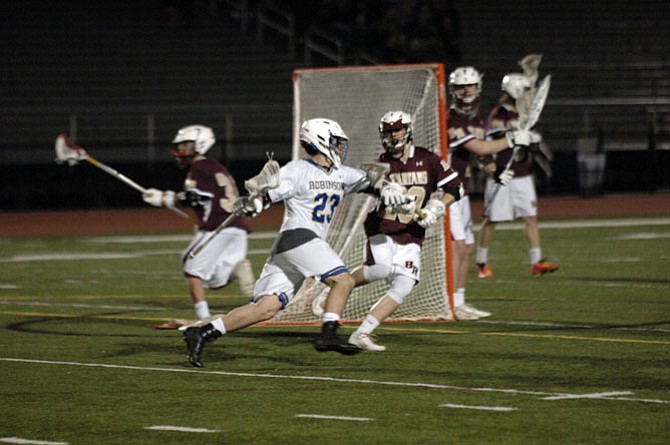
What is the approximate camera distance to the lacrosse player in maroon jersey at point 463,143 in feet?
33.9

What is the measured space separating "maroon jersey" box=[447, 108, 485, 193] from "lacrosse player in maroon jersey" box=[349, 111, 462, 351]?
3.92 feet

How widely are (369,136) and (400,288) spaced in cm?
226

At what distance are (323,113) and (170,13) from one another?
61.9 ft

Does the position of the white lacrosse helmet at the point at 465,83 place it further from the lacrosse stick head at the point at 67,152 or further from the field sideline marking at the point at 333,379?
the field sideline marking at the point at 333,379

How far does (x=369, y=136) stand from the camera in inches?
420

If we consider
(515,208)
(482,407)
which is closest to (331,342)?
(482,407)

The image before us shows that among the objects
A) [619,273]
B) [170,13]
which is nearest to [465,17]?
[170,13]

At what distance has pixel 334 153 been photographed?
26.7ft

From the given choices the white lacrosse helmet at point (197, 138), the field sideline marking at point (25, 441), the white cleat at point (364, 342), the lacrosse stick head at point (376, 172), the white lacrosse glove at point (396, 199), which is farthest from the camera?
the white lacrosse helmet at point (197, 138)

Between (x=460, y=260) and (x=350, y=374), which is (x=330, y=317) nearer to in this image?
(x=350, y=374)

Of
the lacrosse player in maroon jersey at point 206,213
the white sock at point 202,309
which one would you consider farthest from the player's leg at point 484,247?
the white sock at point 202,309

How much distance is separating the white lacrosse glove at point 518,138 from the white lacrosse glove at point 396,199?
7.70 ft

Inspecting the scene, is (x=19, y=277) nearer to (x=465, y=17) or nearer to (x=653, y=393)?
(x=653, y=393)

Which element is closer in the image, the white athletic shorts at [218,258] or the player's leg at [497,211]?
the white athletic shorts at [218,258]
